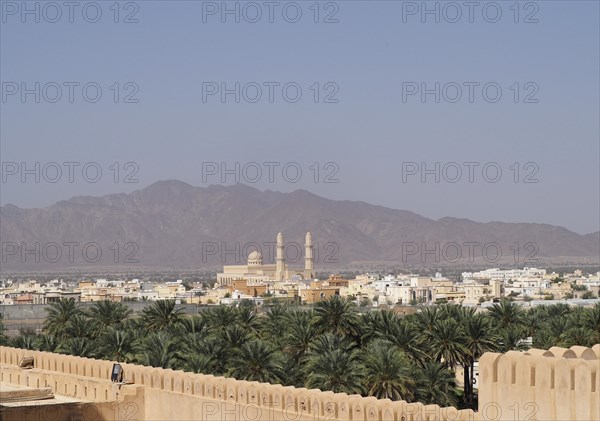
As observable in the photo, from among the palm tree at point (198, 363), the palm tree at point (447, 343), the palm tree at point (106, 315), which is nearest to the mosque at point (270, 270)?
the palm tree at point (106, 315)

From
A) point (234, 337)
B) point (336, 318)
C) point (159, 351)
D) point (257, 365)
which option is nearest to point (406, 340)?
point (336, 318)

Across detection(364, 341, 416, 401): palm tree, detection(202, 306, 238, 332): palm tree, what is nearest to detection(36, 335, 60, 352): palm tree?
detection(202, 306, 238, 332): palm tree

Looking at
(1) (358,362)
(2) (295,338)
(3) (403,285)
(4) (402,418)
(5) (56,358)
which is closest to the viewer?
(4) (402,418)

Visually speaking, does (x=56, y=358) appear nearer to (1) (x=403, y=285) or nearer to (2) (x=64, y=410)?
(2) (x=64, y=410)

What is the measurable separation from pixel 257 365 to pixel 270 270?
170 m

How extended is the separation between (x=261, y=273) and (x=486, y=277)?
37264 mm

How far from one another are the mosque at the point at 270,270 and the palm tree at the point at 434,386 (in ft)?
467

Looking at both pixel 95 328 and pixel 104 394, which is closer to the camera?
pixel 104 394

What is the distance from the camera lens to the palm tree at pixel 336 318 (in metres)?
30.3

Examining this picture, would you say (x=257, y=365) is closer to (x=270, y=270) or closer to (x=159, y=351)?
(x=159, y=351)

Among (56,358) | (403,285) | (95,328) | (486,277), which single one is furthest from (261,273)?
(56,358)

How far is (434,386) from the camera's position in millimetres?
26531

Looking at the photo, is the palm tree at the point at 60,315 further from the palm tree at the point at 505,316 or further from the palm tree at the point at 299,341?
the palm tree at the point at 505,316

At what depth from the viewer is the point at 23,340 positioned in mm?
30234
